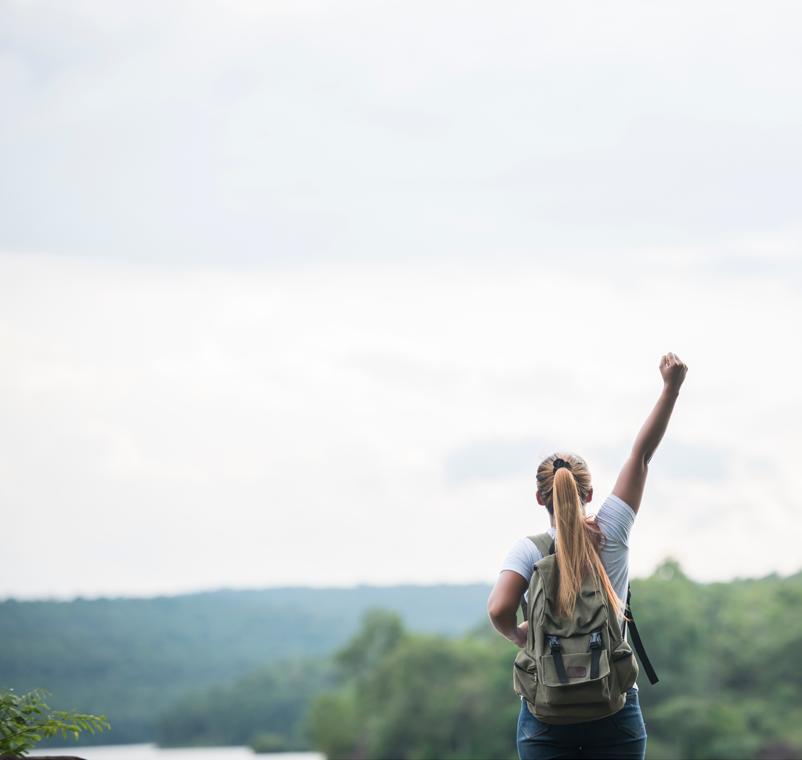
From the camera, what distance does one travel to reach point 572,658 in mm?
3578

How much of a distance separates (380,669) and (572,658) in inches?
3037

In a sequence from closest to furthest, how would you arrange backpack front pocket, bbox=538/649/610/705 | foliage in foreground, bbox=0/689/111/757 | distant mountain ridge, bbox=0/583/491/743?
1. backpack front pocket, bbox=538/649/610/705
2. foliage in foreground, bbox=0/689/111/757
3. distant mountain ridge, bbox=0/583/491/743

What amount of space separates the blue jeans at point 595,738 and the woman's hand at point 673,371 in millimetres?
929

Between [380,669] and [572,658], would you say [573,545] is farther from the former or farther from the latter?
[380,669]

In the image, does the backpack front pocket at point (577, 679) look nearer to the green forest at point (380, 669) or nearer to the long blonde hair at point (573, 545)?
the long blonde hair at point (573, 545)

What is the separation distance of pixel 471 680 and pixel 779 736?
16.8 metres

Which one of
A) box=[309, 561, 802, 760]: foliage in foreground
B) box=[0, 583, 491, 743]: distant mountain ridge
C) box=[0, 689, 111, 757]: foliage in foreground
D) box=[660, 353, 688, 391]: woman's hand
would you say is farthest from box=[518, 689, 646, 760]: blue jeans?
box=[0, 583, 491, 743]: distant mountain ridge

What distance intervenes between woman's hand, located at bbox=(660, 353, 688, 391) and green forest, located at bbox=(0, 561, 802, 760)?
45.8m

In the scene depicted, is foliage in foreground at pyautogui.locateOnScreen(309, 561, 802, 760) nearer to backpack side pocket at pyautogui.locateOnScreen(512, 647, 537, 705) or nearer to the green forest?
the green forest

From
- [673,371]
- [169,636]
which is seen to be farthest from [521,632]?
[169,636]

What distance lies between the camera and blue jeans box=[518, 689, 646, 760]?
11.8 feet

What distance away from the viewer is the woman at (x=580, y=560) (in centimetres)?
362

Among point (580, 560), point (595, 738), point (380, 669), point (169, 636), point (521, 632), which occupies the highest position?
point (169, 636)

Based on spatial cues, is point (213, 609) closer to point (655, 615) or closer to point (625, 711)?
point (655, 615)
